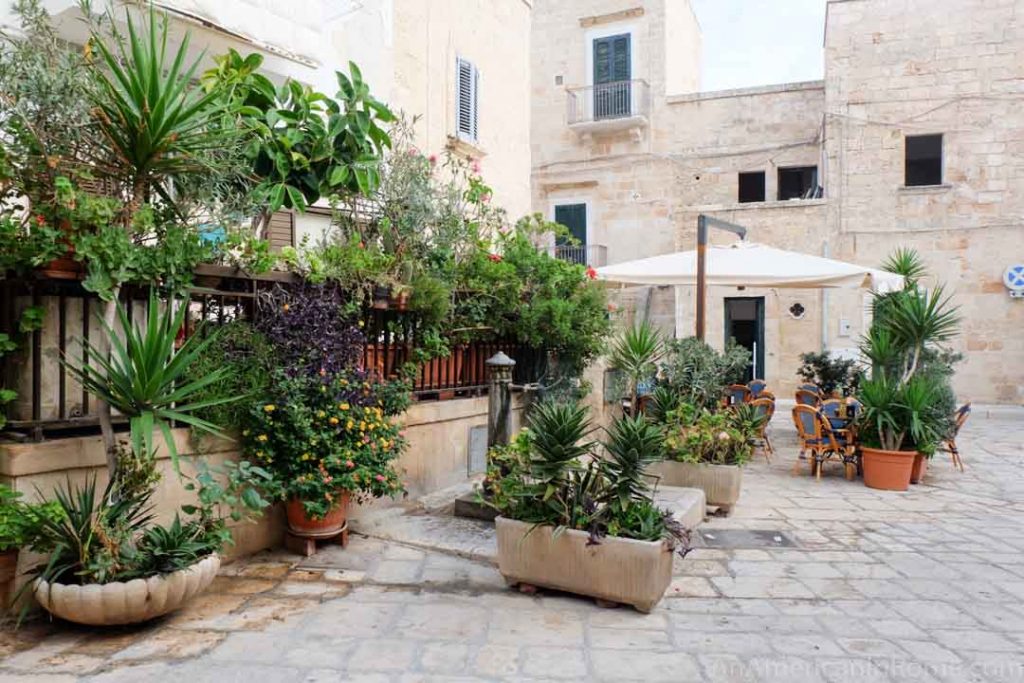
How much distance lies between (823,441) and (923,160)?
1191cm

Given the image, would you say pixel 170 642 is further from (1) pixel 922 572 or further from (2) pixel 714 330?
(2) pixel 714 330

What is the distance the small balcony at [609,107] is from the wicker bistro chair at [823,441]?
39.6ft

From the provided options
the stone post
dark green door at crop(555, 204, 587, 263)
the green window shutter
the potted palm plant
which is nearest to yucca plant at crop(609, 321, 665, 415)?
the stone post

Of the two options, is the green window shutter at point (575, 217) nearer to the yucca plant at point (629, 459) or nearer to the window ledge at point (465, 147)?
the window ledge at point (465, 147)

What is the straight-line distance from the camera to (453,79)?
11062 mm

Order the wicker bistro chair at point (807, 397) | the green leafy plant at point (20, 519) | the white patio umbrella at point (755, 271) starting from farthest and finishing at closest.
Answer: the wicker bistro chair at point (807, 397)
the white patio umbrella at point (755, 271)
the green leafy plant at point (20, 519)

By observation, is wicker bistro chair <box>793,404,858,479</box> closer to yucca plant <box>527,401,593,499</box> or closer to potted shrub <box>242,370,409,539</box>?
yucca plant <box>527,401,593,499</box>

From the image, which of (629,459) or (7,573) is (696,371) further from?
(7,573)

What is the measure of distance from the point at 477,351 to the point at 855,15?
46.5 feet

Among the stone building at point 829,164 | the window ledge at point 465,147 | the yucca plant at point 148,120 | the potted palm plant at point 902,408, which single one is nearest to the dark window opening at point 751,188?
the stone building at point 829,164

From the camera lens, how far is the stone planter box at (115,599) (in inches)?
119

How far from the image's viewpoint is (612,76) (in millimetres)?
18422

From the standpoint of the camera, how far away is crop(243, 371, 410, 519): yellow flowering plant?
161 inches

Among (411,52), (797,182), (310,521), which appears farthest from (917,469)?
(797,182)
